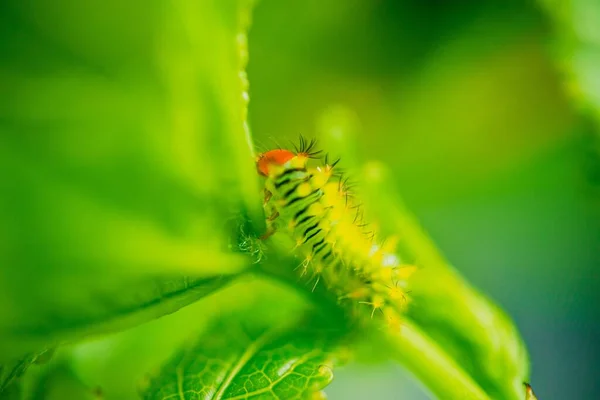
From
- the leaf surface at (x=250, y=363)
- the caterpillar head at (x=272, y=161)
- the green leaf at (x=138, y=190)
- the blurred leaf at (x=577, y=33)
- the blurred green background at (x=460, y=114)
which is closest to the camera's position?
the green leaf at (x=138, y=190)

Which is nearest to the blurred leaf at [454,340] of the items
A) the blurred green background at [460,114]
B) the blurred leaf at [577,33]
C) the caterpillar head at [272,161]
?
the caterpillar head at [272,161]

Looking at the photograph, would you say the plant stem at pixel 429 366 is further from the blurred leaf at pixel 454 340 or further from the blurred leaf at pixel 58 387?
the blurred leaf at pixel 58 387

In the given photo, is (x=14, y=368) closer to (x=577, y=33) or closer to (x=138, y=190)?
(x=138, y=190)

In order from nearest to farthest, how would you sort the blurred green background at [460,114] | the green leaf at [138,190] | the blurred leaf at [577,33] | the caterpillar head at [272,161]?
the green leaf at [138,190]
the caterpillar head at [272,161]
the blurred leaf at [577,33]
the blurred green background at [460,114]

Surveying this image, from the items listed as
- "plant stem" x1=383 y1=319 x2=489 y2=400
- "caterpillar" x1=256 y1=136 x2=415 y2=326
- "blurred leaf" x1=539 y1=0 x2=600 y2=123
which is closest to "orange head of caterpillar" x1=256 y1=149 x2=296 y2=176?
"caterpillar" x1=256 y1=136 x2=415 y2=326

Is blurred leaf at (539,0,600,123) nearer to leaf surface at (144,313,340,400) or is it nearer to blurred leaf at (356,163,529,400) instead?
blurred leaf at (356,163,529,400)

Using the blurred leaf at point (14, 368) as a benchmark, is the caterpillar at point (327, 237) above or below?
above

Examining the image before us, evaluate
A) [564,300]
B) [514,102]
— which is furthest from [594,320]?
[514,102]

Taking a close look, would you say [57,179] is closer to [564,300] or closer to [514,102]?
[564,300]
